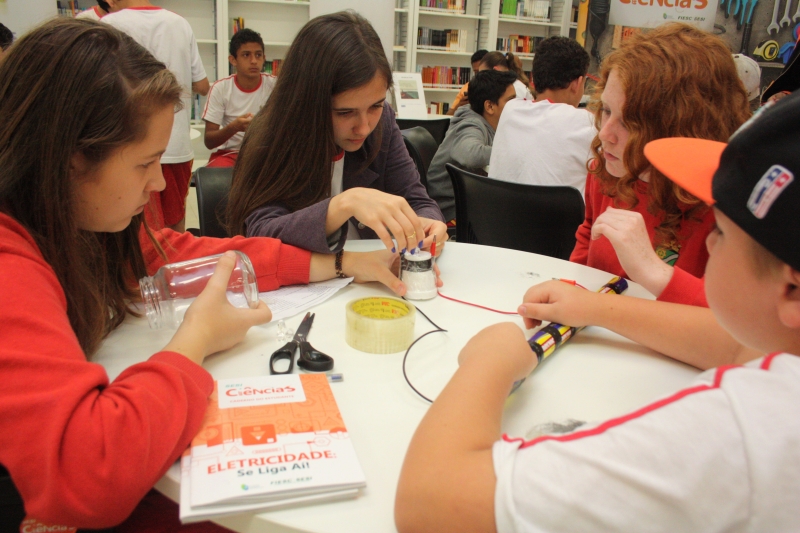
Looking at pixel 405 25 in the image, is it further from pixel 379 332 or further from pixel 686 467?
pixel 686 467

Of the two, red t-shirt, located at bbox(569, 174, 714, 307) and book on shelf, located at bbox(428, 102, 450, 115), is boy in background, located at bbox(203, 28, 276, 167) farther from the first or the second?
red t-shirt, located at bbox(569, 174, 714, 307)

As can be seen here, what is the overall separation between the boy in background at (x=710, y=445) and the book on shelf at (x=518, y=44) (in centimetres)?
654

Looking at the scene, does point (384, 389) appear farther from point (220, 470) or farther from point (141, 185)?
point (141, 185)

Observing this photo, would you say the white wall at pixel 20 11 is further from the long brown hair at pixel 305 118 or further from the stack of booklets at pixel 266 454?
the stack of booklets at pixel 266 454

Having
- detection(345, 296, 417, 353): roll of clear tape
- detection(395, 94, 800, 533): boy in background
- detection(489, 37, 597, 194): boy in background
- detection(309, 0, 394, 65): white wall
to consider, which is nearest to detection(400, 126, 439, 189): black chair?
detection(489, 37, 597, 194): boy in background

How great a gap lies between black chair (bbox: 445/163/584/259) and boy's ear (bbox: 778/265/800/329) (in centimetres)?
132

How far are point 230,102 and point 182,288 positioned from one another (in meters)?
3.26

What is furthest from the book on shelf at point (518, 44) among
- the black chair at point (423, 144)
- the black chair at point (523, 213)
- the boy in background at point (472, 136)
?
the black chair at point (523, 213)

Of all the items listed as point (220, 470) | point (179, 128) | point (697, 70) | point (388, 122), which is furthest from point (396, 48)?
→ point (220, 470)

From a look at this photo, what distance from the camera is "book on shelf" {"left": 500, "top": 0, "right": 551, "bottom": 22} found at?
21.0 feet

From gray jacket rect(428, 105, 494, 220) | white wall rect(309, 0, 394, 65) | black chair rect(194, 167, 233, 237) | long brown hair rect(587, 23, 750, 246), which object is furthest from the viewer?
white wall rect(309, 0, 394, 65)

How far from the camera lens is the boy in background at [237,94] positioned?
3918mm

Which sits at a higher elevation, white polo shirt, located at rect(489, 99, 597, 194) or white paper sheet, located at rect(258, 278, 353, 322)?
white polo shirt, located at rect(489, 99, 597, 194)

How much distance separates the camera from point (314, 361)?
840 millimetres
